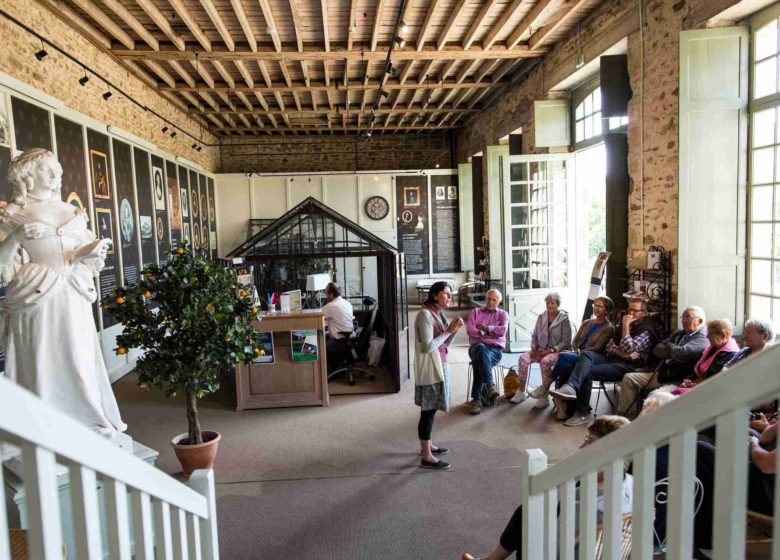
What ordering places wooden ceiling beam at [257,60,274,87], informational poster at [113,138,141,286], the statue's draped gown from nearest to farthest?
the statue's draped gown
informational poster at [113,138,141,286]
wooden ceiling beam at [257,60,274,87]

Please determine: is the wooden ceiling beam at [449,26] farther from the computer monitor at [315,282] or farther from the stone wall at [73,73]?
the stone wall at [73,73]

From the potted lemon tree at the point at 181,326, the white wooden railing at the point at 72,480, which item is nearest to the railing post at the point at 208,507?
the white wooden railing at the point at 72,480

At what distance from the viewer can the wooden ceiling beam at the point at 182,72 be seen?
327 inches

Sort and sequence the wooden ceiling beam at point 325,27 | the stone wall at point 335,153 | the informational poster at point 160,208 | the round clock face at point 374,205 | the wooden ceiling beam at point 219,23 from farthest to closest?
the stone wall at point 335,153, the round clock face at point 374,205, the informational poster at point 160,208, the wooden ceiling beam at point 325,27, the wooden ceiling beam at point 219,23

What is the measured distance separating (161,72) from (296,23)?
307 centimetres

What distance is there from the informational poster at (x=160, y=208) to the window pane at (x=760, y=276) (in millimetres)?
8264

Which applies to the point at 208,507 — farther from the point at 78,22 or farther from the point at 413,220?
the point at 413,220

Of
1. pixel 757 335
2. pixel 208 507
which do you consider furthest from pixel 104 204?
pixel 757 335

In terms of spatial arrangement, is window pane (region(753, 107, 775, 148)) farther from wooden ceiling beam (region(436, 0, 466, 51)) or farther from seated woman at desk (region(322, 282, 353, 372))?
seated woman at desk (region(322, 282, 353, 372))

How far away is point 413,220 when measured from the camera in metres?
14.3

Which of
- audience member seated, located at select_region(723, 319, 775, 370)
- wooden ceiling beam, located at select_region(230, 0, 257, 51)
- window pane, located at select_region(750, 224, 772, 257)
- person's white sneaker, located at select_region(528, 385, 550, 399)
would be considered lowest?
person's white sneaker, located at select_region(528, 385, 550, 399)

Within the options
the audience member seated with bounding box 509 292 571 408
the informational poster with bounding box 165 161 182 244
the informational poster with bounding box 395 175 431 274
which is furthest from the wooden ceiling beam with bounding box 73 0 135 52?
the informational poster with bounding box 395 175 431 274

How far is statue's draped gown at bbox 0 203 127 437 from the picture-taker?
282 centimetres

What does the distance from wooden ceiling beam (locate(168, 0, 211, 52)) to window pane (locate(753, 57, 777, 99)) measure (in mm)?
5826
